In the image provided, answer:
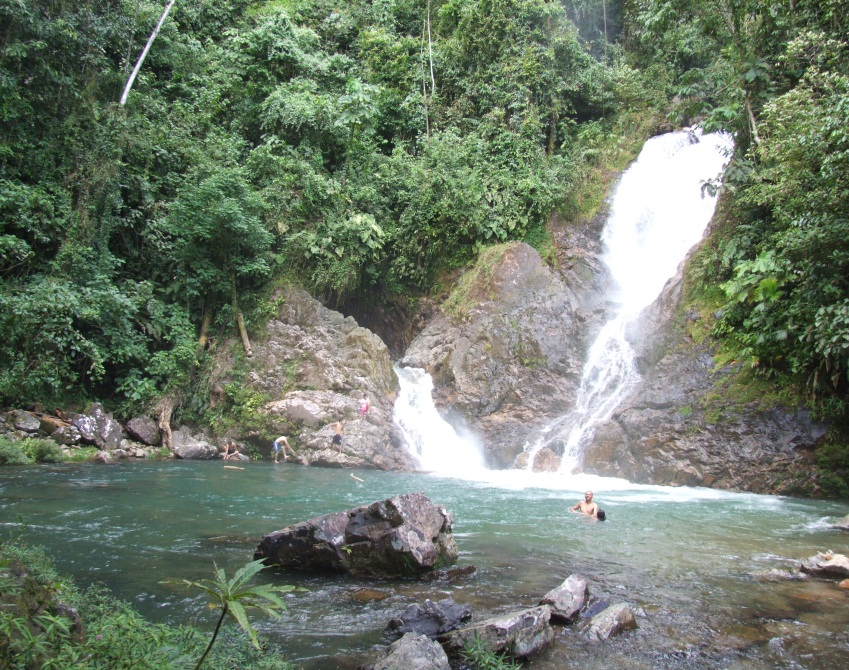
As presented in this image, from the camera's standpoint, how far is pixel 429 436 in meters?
16.2

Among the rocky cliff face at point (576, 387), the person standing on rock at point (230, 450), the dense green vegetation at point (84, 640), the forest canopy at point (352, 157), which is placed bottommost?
the person standing on rock at point (230, 450)

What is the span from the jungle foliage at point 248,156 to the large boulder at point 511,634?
12.7m

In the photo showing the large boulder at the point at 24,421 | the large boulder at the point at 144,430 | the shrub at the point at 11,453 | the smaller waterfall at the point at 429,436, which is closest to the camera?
the shrub at the point at 11,453

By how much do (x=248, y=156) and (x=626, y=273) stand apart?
533 inches

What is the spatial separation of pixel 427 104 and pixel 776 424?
17880 mm

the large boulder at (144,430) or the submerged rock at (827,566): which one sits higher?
the submerged rock at (827,566)

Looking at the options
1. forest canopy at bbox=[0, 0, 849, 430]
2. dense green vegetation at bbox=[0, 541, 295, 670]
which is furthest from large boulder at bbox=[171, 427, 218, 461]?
dense green vegetation at bbox=[0, 541, 295, 670]

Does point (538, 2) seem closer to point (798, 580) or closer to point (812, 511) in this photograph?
point (812, 511)

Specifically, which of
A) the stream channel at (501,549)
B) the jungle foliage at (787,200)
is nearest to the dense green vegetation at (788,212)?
the jungle foliage at (787,200)

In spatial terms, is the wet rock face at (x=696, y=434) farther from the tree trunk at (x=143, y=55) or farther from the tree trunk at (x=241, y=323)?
the tree trunk at (x=143, y=55)

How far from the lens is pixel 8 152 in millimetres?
14250

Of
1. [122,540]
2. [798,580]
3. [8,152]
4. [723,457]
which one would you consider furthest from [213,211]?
[798,580]

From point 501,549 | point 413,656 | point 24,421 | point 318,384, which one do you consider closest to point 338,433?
point 318,384

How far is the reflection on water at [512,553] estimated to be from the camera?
436cm
